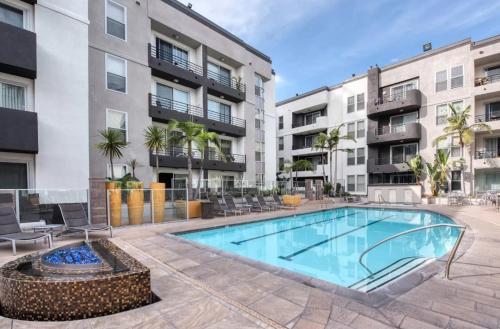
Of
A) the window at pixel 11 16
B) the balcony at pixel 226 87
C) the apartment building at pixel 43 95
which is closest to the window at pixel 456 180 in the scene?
the balcony at pixel 226 87

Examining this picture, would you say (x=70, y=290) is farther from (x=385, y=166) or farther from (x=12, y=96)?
(x=385, y=166)

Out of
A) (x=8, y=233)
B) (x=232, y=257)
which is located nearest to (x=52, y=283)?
(x=232, y=257)

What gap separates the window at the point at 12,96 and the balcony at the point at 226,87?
37.9 feet

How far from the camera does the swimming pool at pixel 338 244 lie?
20.2 feet

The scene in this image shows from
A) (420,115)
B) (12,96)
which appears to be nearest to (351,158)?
(420,115)

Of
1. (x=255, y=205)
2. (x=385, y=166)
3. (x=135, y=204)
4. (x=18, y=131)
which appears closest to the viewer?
(x=18, y=131)

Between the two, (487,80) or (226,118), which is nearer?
(487,80)

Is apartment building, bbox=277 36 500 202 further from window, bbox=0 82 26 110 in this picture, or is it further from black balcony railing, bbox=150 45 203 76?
window, bbox=0 82 26 110

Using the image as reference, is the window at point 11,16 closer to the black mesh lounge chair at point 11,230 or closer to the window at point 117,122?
the window at point 117,122

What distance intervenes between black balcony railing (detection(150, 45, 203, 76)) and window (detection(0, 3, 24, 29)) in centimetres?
706

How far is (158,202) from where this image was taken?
11.0 meters

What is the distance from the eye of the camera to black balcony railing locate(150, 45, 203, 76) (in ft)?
58.0

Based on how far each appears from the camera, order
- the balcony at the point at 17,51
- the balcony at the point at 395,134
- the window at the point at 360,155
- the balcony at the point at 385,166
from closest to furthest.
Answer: the balcony at the point at 17,51 < the balcony at the point at 395,134 < the balcony at the point at 385,166 < the window at the point at 360,155

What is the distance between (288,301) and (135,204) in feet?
27.1
